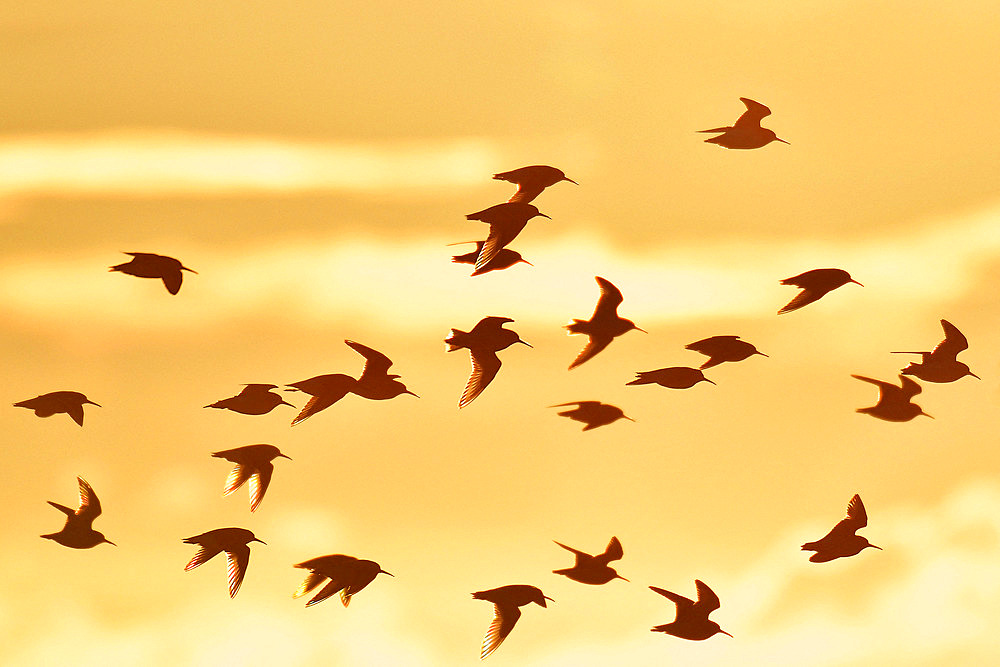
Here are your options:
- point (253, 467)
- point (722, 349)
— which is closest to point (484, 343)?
point (722, 349)

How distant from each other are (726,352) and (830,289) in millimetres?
1353

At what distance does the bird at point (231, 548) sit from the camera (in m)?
12.5

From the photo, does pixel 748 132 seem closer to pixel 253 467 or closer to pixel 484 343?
pixel 484 343

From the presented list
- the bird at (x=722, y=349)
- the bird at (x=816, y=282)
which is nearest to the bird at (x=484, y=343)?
the bird at (x=722, y=349)

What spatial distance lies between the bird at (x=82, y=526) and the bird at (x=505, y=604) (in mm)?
4913

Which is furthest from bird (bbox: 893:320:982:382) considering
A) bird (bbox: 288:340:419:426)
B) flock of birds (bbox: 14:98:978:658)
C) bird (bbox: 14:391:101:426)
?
bird (bbox: 14:391:101:426)

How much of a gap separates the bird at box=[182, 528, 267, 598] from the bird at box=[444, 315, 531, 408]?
3535 mm

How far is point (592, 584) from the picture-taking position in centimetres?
1262

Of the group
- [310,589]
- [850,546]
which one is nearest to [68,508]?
[310,589]

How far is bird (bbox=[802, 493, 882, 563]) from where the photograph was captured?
12.4m

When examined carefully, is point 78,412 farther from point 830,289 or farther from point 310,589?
point 830,289

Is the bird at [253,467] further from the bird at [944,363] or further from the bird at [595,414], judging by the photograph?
the bird at [944,363]

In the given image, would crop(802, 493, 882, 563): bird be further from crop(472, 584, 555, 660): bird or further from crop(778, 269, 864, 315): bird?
crop(472, 584, 555, 660): bird

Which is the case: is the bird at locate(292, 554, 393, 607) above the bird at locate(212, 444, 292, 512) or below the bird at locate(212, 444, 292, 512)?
below
